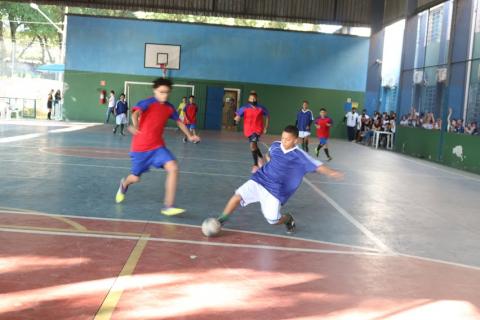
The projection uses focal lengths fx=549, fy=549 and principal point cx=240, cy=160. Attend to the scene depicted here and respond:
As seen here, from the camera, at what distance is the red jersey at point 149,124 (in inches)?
298

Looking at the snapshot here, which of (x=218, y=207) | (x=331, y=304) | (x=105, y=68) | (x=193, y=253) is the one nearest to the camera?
(x=331, y=304)

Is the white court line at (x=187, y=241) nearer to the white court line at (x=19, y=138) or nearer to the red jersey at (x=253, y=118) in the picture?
the red jersey at (x=253, y=118)

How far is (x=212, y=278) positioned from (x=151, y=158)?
10.3 feet

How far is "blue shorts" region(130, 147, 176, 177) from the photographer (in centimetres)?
754

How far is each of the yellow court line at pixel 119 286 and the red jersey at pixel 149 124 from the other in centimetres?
205

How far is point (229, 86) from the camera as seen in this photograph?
109 ft

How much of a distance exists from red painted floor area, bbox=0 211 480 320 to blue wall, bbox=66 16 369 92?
27.3 metres

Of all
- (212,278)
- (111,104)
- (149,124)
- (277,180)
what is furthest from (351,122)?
(212,278)

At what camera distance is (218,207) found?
27.2 feet

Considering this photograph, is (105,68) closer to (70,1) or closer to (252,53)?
(70,1)

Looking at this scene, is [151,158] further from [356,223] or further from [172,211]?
[356,223]

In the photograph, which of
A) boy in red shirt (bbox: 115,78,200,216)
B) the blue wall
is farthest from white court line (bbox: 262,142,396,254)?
the blue wall

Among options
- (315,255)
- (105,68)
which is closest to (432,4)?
(105,68)

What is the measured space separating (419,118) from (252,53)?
12.3 m
